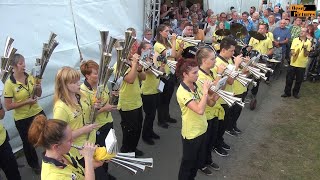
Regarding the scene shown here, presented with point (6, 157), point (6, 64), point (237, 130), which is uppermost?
point (6, 64)

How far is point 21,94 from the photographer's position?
15.7 ft

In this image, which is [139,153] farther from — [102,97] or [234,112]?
[102,97]

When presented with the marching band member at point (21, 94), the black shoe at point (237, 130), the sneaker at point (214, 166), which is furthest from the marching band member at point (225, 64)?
the marching band member at point (21, 94)

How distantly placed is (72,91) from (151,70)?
2276 millimetres

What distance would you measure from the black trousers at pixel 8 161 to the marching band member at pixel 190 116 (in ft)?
7.46

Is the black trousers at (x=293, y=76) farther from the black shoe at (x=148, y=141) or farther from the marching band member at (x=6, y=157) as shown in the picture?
the marching band member at (x=6, y=157)

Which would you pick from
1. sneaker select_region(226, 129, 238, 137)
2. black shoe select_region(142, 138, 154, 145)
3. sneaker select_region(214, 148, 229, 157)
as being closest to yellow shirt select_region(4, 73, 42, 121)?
black shoe select_region(142, 138, 154, 145)

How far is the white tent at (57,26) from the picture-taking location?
236 inches

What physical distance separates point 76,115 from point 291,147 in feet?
15.3

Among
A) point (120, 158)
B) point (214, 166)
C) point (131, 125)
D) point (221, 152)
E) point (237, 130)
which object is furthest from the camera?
point (237, 130)

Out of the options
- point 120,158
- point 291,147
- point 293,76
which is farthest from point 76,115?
point 293,76

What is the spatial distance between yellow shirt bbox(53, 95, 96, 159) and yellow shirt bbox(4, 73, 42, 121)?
1.41 meters

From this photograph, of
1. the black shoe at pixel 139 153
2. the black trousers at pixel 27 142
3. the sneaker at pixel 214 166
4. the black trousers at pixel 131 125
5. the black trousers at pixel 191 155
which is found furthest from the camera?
the black shoe at pixel 139 153

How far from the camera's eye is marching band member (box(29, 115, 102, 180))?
2532 mm
